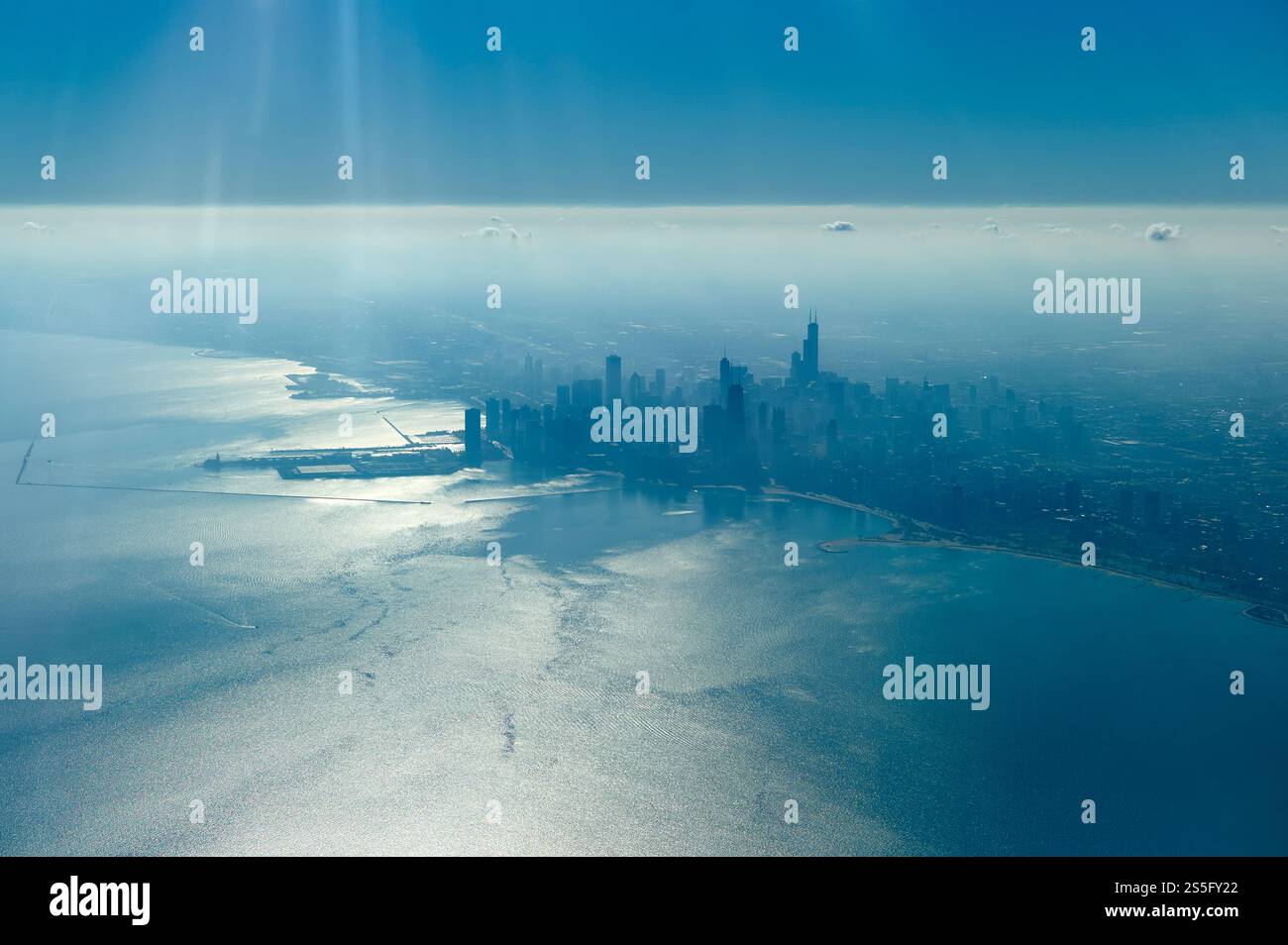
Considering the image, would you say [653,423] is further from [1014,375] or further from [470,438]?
[1014,375]

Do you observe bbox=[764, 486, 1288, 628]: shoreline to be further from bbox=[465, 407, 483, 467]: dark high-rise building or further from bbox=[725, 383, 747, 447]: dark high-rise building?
bbox=[465, 407, 483, 467]: dark high-rise building

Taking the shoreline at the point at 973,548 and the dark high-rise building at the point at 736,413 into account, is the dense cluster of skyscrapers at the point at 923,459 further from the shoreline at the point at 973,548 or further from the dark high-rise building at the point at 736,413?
the shoreline at the point at 973,548

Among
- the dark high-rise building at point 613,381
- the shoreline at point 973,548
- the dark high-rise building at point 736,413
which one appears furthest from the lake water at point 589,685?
the dark high-rise building at point 613,381

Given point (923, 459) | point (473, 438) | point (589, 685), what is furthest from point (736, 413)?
point (589, 685)

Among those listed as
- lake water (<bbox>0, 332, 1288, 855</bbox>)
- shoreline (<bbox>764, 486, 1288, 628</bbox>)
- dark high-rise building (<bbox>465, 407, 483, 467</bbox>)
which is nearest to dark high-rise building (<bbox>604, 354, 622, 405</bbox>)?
dark high-rise building (<bbox>465, 407, 483, 467</bbox>)

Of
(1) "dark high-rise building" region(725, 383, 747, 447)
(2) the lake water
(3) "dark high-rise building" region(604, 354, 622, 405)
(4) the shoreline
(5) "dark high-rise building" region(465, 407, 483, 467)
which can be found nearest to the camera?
(2) the lake water
